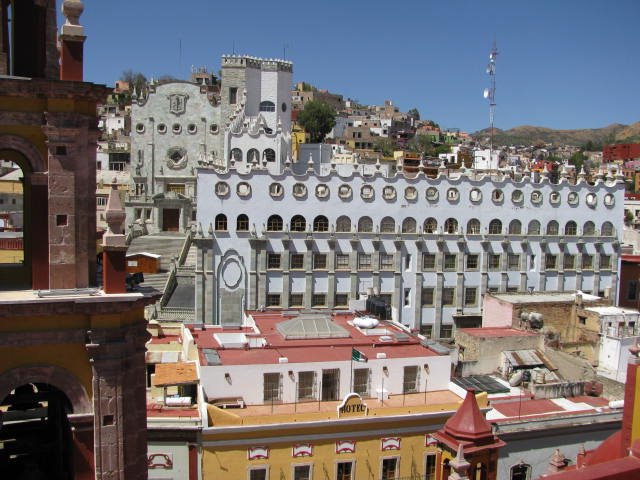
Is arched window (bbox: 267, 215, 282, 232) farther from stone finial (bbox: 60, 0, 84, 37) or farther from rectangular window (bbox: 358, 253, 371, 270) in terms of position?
stone finial (bbox: 60, 0, 84, 37)

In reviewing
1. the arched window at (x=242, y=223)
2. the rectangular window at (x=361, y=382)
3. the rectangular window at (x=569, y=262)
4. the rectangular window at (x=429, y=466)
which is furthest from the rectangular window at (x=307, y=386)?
the rectangular window at (x=569, y=262)

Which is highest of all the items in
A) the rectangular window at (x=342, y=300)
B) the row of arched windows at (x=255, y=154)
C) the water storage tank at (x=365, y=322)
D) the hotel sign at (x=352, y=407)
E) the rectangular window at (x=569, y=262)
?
the row of arched windows at (x=255, y=154)

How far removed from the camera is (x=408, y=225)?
5162 centimetres

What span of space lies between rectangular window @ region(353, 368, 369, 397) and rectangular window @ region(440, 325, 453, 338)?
2507 centimetres

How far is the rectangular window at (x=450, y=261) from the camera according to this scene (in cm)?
5275

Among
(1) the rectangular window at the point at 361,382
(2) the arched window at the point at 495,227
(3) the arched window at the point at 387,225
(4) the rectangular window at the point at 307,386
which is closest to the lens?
(4) the rectangular window at the point at 307,386

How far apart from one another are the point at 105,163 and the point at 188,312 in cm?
5085

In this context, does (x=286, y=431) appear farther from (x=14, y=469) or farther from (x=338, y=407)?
(x=14, y=469)

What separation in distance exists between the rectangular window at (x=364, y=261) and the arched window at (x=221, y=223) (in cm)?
1071

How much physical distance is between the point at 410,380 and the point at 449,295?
2402 cm

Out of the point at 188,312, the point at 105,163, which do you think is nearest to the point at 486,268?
the point at 188,312

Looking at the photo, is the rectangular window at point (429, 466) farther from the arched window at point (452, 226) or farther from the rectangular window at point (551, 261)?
the rectangular window at point (551, 261)

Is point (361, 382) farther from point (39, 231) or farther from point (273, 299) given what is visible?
point (273, 299)

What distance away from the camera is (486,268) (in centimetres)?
5353
